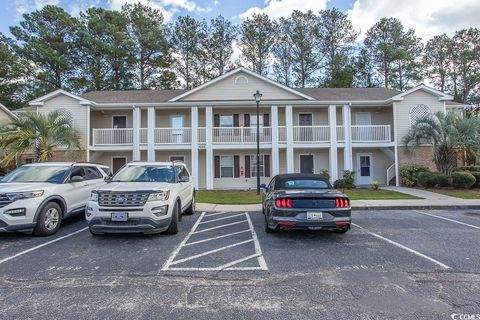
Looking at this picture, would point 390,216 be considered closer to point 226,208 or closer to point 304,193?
point 304,193

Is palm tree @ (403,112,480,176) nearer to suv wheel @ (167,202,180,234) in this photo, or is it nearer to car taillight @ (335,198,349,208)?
car taillight @ (335,198,349,208)

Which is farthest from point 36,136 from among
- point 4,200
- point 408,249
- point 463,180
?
point 463,180

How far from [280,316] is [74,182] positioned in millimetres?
7261

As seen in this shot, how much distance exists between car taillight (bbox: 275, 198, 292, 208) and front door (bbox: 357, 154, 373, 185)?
15258 millimetres

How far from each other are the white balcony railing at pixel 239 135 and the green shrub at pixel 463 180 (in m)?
10.5

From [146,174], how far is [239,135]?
11.3m

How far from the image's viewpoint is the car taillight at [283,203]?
638 centimetres

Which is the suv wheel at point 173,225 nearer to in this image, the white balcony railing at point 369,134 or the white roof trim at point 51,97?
the white roof trim at point 51,97

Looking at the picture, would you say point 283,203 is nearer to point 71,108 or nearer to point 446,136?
point 446,136

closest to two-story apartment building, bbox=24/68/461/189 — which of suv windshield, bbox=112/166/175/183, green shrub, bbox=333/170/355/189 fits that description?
green shrub, bbox=333/170/355/189

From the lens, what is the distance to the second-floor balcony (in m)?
18.3

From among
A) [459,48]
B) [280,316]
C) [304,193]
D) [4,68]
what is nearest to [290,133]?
[304,193]

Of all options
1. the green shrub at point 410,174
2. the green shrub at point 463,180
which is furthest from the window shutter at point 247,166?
the green shrub at point 463,180

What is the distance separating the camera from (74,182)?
8125mm
